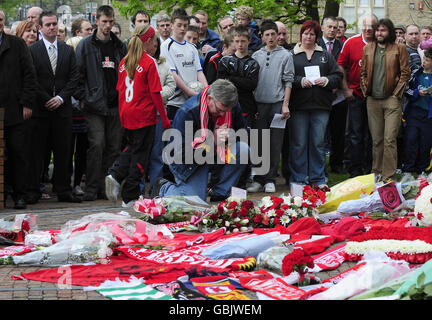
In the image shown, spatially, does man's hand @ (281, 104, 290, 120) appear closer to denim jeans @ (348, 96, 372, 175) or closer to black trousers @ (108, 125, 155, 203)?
denim jeans @ (348, 96, 372, 175)

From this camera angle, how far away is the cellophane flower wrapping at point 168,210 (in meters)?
8.02

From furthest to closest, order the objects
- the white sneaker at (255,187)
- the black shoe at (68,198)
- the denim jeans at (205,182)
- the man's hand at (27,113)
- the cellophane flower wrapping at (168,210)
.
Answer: the white sneaker at (255,187), the black shoe at (68,198), the man's hand at (27,113), the denim jeans at (205,182), the cellophane flower wrapping at (168,210)

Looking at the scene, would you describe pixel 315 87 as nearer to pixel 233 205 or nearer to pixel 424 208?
pixel 233 205

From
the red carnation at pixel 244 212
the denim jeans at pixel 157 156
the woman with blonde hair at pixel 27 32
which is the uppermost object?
the woman with blonde hair at pixel 27 32

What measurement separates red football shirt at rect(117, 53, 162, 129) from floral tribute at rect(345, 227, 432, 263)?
12.1 ft

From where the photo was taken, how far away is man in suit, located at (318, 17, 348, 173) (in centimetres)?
1236

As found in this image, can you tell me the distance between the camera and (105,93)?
10.6 metres

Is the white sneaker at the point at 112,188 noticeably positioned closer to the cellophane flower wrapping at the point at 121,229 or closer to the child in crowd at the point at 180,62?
the child in crowd at the point at 180,62

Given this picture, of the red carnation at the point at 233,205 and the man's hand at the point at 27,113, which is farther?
the man's hand at the point at 27,113

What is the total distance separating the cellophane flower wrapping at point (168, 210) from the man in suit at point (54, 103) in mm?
2454

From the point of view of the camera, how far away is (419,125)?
1199 cm

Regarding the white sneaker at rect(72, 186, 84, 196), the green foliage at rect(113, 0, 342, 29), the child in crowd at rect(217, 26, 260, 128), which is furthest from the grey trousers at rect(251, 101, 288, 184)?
the green foliage at rect(113, 0, 342, 29)

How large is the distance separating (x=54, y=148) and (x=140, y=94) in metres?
1.66

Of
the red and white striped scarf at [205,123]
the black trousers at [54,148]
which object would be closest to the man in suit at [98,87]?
the black trousers at [54,148]
